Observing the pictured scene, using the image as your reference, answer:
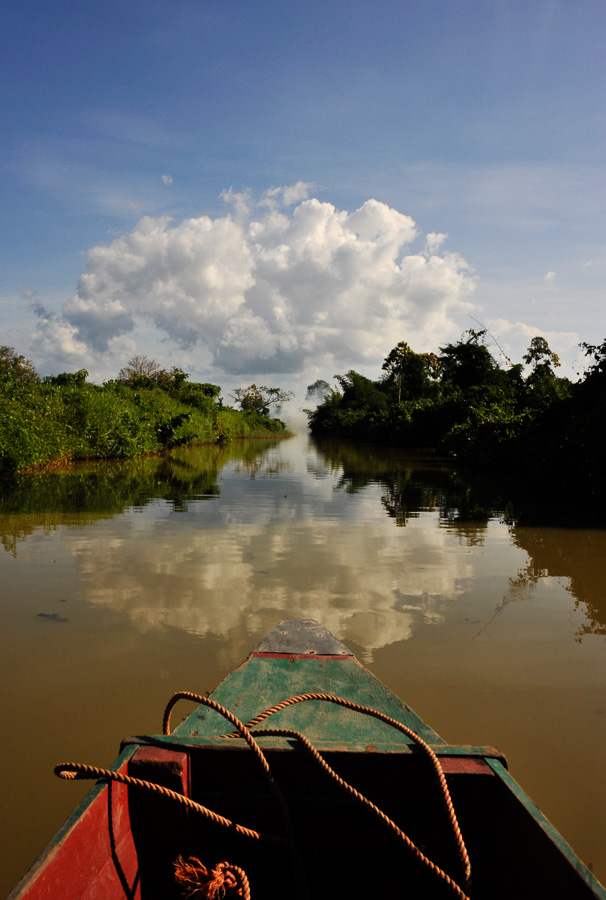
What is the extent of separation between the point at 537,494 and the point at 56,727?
1097 centimetres

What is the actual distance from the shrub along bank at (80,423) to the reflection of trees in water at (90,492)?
544 millimetres

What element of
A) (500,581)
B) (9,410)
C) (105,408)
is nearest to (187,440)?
(105,408)

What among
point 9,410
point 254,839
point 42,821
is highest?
point 9,410

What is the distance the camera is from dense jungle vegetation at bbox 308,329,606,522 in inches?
404

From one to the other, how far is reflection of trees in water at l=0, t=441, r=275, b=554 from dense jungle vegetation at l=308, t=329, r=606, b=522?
675cm

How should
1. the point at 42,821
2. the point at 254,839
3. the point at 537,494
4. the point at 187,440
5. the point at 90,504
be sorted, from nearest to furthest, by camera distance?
1. the point at 254,839
2. the point at 42,821
3. the point at 90,504
4. the point at 537,494
5. the point at 187,440

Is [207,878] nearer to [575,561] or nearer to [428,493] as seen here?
[575,561]

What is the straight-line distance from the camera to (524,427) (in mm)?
14328

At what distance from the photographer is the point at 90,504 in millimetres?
9719

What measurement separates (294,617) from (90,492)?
25.8 feet

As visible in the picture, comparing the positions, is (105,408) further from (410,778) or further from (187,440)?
(410,778)

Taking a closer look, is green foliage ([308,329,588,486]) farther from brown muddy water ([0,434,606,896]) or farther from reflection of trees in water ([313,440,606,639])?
brown muddy water ([0,434,606,896])

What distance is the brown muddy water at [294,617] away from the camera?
270 cm

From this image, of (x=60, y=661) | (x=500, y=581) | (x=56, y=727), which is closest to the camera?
(x=56, y=727)
